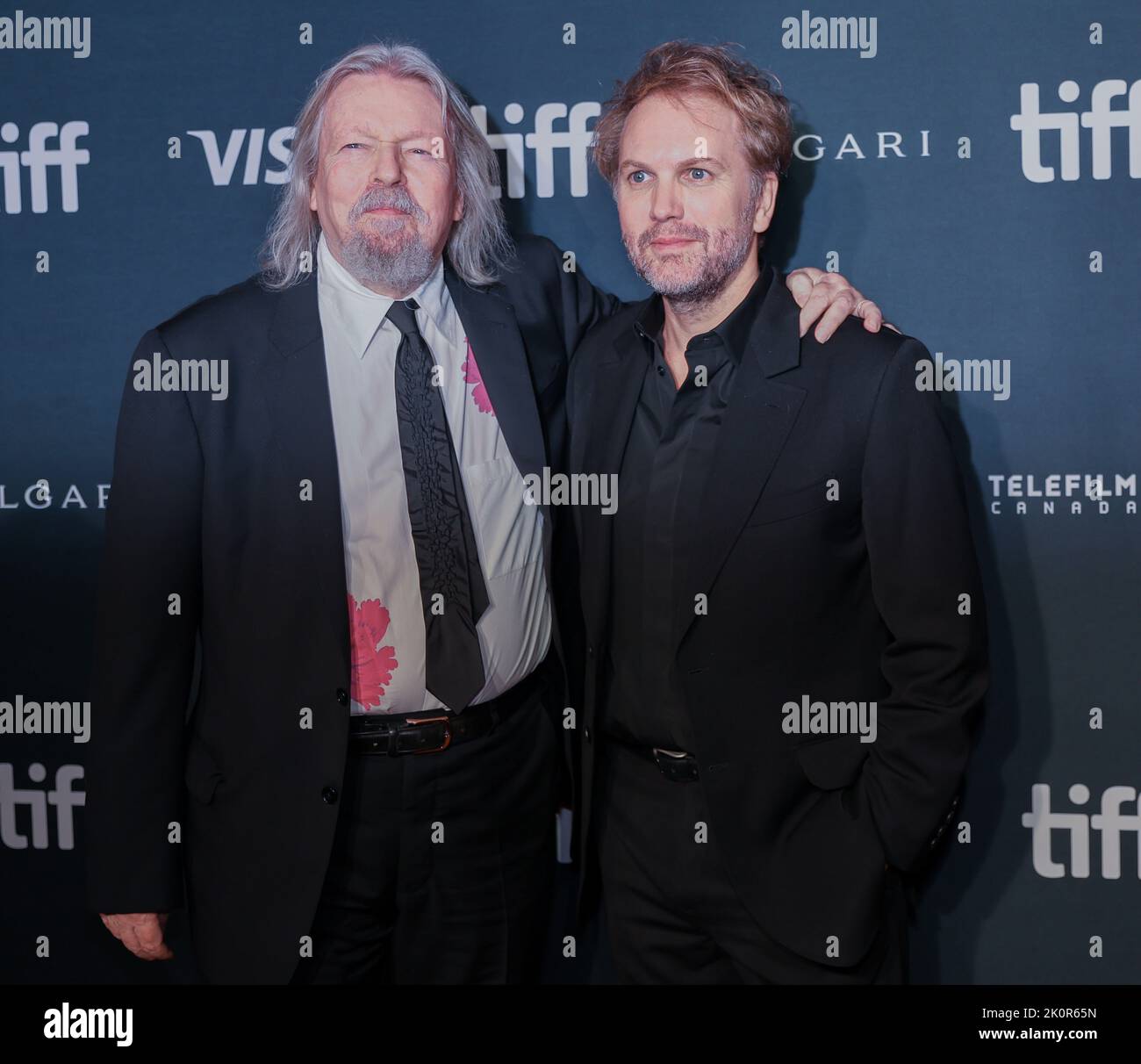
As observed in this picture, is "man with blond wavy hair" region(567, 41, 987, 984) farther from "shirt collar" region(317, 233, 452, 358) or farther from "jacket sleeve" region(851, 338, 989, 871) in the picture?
"shirt collar" region(317, 233, 452, 358)

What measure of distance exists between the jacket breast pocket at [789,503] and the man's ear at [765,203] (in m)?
0.52

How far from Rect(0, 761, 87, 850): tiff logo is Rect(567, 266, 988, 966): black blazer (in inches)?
65.0

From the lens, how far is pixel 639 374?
2273 mm

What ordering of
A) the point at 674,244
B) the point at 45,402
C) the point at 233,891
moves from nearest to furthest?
1. the point at 674,244
2. the point at 233,891
3. the point at 45,402

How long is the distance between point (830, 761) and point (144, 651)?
53.0 inches

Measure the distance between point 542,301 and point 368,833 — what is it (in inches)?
45.9

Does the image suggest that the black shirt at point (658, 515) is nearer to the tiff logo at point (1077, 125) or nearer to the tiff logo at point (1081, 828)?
the tiff logo at point (1077, 125)

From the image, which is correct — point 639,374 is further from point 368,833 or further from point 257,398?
point 368,833

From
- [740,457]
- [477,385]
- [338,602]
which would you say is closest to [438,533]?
[338,602]

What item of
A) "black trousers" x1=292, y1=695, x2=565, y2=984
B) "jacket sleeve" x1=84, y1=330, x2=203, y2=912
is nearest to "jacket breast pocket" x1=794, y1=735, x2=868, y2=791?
"black trousers" x1=292, y1=695, x2=565, y2=984

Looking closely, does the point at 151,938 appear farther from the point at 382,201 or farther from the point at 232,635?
the point at 382,201

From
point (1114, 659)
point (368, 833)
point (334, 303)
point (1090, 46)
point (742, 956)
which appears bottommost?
point (742, 956)

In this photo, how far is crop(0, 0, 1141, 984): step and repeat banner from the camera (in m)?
2.52

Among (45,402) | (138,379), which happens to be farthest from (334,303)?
(45,402)
